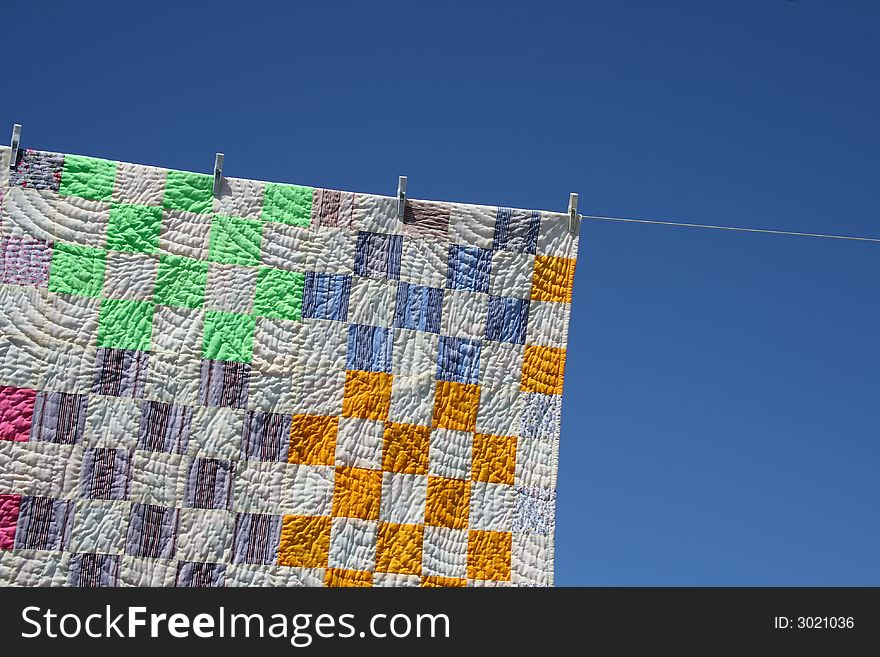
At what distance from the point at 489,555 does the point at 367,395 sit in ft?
2.11

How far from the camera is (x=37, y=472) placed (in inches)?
160

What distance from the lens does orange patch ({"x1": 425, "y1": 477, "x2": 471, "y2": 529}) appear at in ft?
14.0

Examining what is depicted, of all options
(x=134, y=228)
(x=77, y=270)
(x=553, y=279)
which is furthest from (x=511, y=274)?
(x=77, y=270)

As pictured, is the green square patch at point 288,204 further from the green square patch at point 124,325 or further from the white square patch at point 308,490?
the white square patch at point 308,490

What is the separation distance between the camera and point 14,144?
13.9ft

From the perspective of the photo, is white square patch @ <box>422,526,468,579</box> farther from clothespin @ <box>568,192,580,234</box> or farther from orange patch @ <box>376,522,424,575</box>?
clothespin @ <box>568,192,580,234</box>

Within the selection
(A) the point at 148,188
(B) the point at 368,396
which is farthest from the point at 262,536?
(A) the point at 148,188

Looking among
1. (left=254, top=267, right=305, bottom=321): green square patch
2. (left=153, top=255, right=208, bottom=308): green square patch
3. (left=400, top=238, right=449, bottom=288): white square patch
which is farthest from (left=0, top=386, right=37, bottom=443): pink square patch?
(left=400, top=238, right=449, bottom=288): white square patch

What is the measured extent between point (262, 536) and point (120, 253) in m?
1.00

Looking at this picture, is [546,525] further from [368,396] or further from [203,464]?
[203,464]

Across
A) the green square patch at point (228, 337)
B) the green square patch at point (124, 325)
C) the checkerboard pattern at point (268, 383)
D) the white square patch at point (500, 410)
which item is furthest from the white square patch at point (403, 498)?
the green square patch at point (124, 325)

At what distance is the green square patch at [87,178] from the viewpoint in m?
4.26
